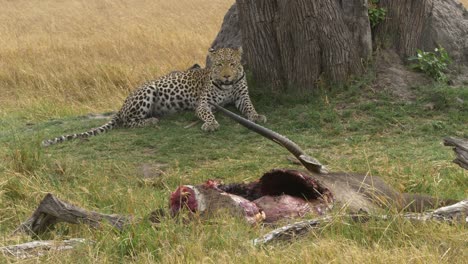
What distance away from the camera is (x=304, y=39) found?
8438 millimetres

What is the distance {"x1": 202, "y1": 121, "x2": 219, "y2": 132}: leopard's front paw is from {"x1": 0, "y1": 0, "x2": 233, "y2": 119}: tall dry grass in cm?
305

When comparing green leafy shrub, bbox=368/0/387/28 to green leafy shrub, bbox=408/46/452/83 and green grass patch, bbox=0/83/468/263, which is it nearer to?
green leafy shrub, bbox=408/46/452/83

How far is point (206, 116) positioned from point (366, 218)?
4.33 m

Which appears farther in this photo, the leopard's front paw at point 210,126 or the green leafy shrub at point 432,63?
the green leafy shrub at point 432,63

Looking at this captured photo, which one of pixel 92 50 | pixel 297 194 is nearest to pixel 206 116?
pixel 297 194

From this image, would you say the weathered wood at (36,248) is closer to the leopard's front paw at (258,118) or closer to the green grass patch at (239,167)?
the green grass patch at (239,167)

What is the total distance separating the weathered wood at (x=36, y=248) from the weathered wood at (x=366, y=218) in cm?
96

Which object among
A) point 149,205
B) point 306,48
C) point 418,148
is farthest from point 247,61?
point 149,205

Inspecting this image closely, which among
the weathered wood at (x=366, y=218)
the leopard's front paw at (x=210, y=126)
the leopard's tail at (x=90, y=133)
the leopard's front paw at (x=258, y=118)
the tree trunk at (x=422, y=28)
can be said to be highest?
the tree trunk at (x=422, y=28)

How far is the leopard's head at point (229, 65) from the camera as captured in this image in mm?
8852

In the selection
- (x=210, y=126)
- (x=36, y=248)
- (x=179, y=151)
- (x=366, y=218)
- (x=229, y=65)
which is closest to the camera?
(x=36, y=248)

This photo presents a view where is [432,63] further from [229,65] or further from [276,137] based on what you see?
[276,137]

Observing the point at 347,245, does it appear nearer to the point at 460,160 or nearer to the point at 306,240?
the point at 306,240

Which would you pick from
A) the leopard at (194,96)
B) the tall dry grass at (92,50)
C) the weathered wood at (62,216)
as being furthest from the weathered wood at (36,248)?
the tall dry grass at (92,50)
